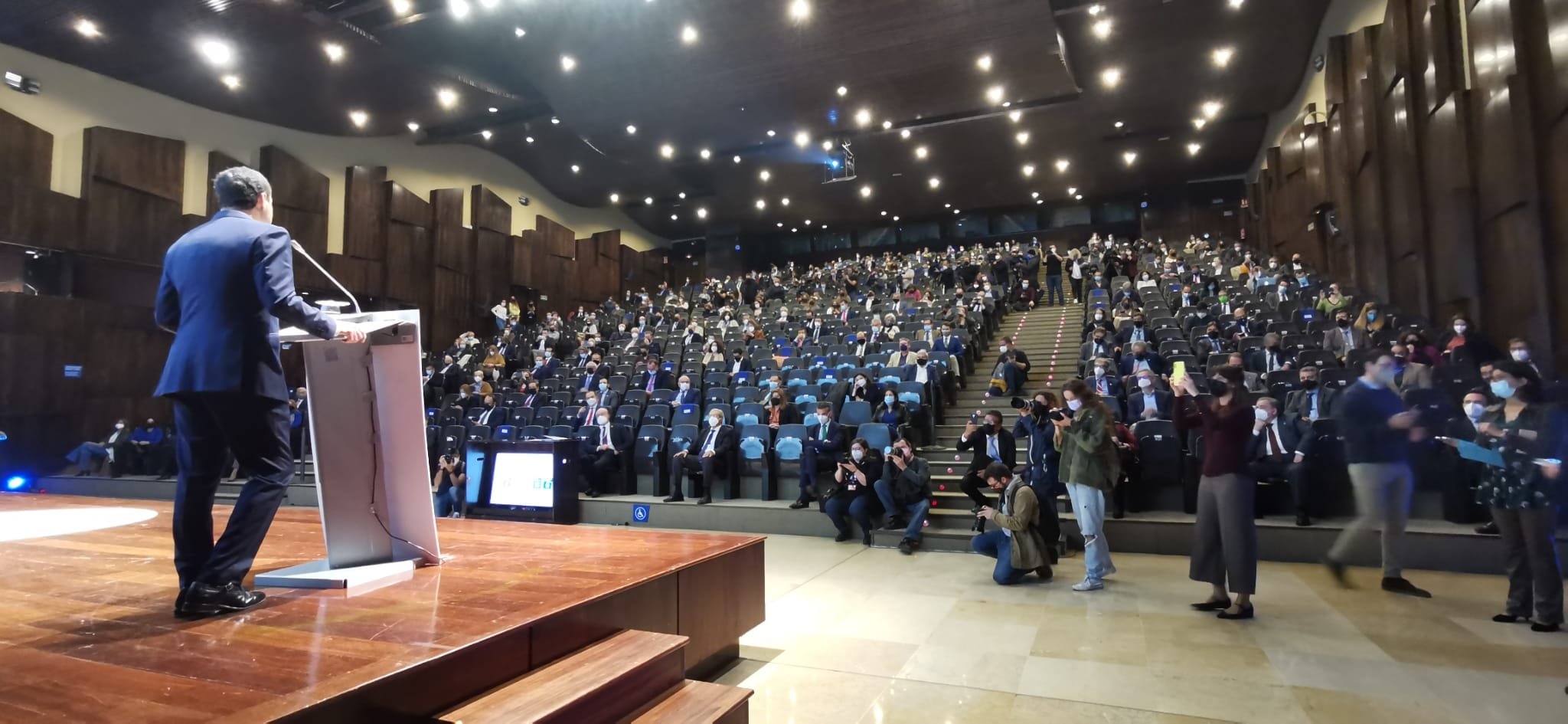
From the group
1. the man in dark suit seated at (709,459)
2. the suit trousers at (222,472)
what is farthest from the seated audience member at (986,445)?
the suit trousers at (222,472)

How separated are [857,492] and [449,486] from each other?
14.2ft

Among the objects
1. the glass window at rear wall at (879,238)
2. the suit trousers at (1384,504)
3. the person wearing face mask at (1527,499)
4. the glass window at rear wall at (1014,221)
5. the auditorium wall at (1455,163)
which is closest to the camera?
the person wearing face mask at (1527,499)

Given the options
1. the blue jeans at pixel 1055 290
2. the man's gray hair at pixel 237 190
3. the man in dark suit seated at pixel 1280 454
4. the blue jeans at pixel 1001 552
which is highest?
the blue jeans at pixel 1055 290

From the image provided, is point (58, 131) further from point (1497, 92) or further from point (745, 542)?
point (1497, 92)

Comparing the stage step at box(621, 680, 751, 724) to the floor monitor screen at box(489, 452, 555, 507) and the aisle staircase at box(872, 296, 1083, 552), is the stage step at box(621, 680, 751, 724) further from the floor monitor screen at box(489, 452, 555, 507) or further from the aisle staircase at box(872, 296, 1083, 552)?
the floor monitor screen at box(489, 452, 555, 507)

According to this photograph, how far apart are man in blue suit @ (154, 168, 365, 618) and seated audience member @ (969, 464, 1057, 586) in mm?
3869

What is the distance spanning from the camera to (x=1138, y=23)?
11258 millimetres

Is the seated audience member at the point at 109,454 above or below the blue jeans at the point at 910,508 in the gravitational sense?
above

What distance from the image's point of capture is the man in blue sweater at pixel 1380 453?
12.4 feet

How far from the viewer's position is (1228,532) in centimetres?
374

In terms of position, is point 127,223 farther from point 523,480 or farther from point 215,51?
point 523,480

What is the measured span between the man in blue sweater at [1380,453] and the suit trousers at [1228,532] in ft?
2.35

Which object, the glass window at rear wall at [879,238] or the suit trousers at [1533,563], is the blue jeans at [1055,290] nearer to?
the suit trousers at [1533,563]

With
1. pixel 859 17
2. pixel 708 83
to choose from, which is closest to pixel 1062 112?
pixel 859 17
